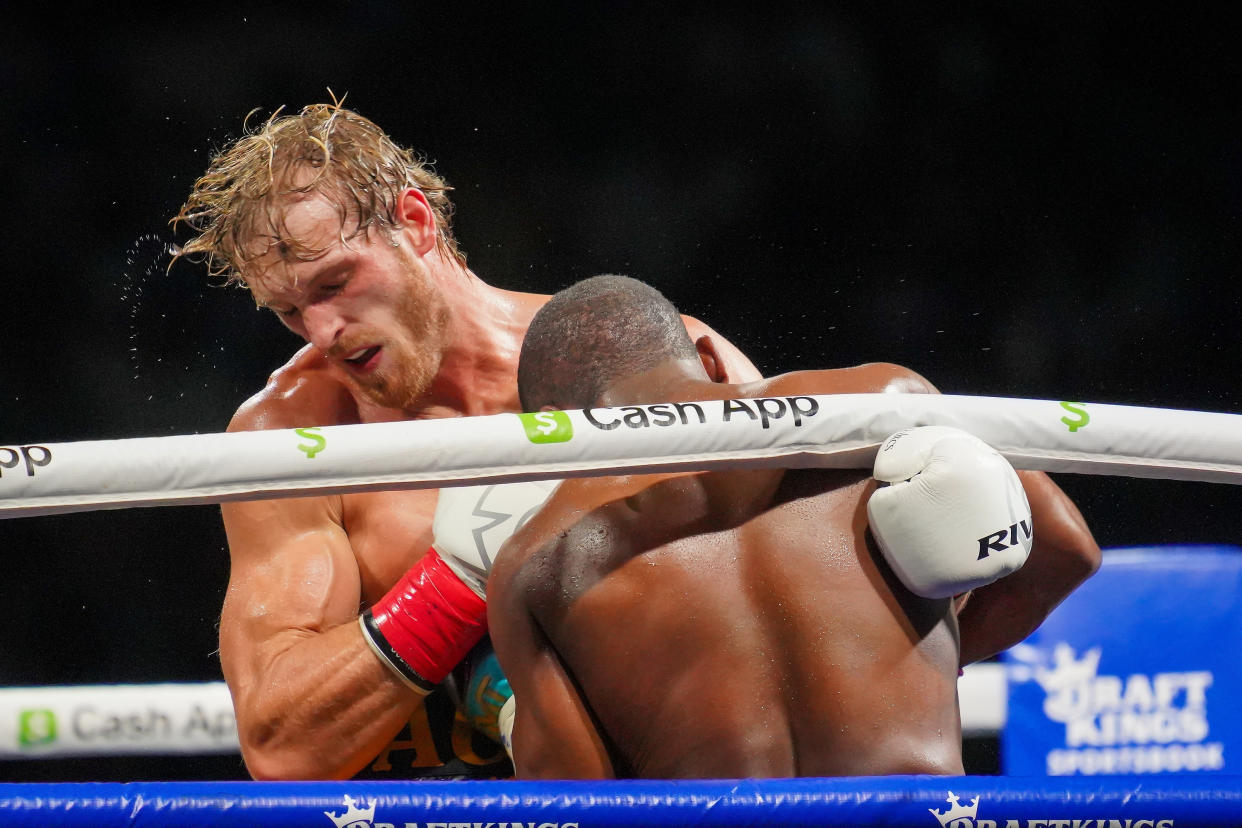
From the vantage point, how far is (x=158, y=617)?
9.51ft

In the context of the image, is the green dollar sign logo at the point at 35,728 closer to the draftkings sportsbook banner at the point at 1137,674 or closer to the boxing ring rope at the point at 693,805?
the boxing ring rope at the point at 693,805

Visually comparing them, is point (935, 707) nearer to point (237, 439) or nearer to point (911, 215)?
point (237, 439)

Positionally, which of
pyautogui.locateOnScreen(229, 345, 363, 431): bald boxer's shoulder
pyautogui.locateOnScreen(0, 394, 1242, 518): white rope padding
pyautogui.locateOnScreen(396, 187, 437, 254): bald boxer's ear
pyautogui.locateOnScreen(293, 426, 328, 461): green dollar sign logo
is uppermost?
pyautogui.locateOnScreen(396, 187, 437, 254): bald boxer's ear

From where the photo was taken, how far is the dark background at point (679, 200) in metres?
2.95

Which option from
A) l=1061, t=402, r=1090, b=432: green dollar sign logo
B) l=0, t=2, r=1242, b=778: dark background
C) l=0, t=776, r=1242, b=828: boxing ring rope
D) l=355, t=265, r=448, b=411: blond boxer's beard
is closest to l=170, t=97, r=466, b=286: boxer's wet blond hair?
l=355, t=265, r=448, b=411: blond boxer's beard

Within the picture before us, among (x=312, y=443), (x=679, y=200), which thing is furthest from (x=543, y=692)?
(x=679, y=200)

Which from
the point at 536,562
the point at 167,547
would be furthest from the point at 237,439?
the point at 167,547

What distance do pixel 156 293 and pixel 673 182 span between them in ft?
4.51

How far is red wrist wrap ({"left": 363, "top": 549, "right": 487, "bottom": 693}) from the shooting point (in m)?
1.37

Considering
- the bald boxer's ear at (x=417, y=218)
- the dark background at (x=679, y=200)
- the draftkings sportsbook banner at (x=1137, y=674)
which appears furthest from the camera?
the dark background at (x=679, y=200)

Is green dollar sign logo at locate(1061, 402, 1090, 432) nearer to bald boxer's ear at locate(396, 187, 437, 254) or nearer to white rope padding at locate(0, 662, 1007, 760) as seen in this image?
bald boxer's ear at locate(396, 187, 437, 254)

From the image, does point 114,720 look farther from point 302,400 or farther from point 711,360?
point 711,360

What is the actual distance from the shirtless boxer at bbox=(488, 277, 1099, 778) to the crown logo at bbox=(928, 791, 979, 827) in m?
0.08

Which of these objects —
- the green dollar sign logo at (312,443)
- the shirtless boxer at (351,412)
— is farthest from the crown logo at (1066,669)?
the green dollar sign logo at (312,443)
